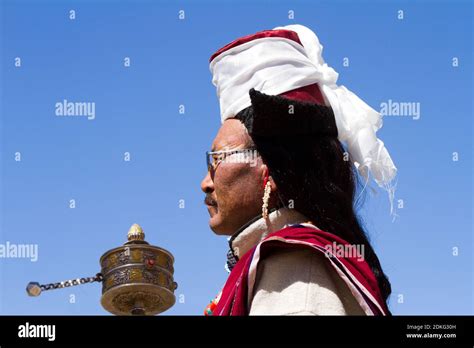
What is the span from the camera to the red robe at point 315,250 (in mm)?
5758

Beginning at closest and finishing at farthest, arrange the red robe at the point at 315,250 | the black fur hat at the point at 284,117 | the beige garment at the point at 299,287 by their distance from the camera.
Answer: the beige garment at the point at 299,287
the red robe at the point at 315,250
the black fur hat at the point at 284,117

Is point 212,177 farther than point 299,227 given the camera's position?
Yes

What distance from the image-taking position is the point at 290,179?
6.29 m

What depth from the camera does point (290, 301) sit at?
566 centimetres

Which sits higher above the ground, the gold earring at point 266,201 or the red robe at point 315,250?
the gold earring at point 266,201

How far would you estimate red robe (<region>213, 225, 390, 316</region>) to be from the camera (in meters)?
5.76

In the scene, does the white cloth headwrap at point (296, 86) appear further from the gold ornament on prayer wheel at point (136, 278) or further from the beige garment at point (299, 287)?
the gold ornament on prayer wheel at point (136, 278)

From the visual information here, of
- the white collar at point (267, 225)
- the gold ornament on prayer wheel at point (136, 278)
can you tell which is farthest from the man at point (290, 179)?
the gold ornament on prayer wheel at point (136, 278)

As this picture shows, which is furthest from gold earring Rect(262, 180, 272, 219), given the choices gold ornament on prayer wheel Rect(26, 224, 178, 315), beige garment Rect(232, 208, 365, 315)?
gold ornament on prayer wheel Rect(26, 224, 178, 315)

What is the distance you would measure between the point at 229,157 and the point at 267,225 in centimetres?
39

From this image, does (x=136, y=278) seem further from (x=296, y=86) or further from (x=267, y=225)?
(x=296, y=86)
